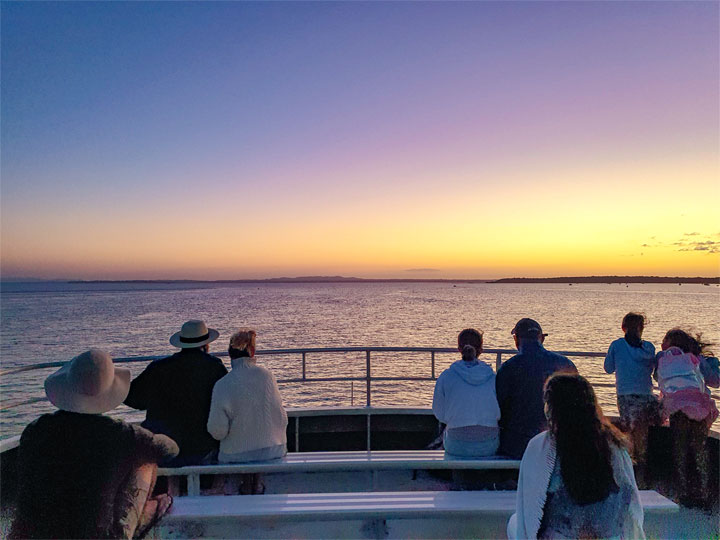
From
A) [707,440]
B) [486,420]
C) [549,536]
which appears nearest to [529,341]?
[486,420]

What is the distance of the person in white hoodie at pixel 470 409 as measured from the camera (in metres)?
3.65

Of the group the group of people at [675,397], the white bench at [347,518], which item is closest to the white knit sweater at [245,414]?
the white bench at [347,518]

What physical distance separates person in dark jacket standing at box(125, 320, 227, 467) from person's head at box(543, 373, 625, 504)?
8.66 feet

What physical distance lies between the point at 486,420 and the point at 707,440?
91.0 inches

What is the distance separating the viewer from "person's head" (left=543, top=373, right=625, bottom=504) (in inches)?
79.7

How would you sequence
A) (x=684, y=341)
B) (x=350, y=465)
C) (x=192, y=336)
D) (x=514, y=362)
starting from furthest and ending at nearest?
1. (x=684, y=341)
2. (x=192, y=336)
3. (x=514, y=362)
4. (x=350, y=465)

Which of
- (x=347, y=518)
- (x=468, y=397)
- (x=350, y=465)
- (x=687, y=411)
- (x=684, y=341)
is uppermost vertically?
(x=684, y=341)

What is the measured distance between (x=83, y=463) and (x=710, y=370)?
15.8 feet

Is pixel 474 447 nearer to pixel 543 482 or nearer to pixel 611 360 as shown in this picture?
pixel 543 482

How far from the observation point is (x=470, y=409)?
12.0ft

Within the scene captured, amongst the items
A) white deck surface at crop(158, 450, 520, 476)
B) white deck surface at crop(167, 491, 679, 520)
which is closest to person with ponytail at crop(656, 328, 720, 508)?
white deck surface at crop(167, 491, 679, 520)

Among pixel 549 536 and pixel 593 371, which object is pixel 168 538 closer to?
pixel 549 536

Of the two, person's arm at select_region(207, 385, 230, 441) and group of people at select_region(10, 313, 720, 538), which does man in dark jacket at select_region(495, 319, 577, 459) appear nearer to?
group of people at select_region(10, 313, 720, 538)

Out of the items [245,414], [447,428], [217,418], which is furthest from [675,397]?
[217,418]
